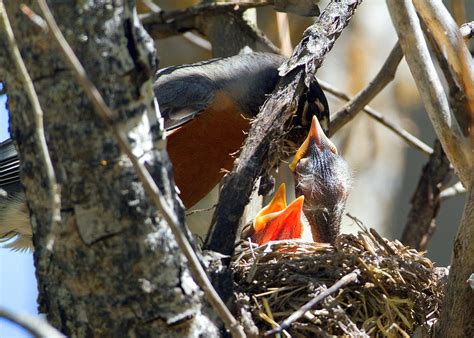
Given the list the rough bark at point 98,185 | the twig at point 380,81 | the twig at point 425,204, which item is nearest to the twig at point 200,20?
the twig at point 380,81

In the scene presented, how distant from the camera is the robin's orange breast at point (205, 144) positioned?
4125 millimetres

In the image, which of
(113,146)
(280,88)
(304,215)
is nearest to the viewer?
(113,146)

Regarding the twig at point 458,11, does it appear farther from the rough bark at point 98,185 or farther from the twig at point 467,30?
the rough bark at point 98,185

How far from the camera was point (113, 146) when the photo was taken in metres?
2.02

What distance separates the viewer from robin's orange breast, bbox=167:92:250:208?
162 inches

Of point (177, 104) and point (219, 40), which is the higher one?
point (219, 40)

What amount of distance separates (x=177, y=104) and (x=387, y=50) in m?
1.67

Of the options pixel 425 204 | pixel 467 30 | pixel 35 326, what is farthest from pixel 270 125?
pixel 425 204

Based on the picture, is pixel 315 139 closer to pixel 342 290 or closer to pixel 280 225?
pixel 280 225

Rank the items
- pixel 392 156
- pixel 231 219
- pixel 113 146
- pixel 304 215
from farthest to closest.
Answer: pixel 392 156, pixel 304 215, pixel 231 219, pixel 113 146

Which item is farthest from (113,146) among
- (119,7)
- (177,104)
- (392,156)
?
(392,156)

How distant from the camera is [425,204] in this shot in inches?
181

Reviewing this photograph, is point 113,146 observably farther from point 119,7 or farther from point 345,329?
point 345,329

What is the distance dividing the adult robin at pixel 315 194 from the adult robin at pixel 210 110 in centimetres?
25
